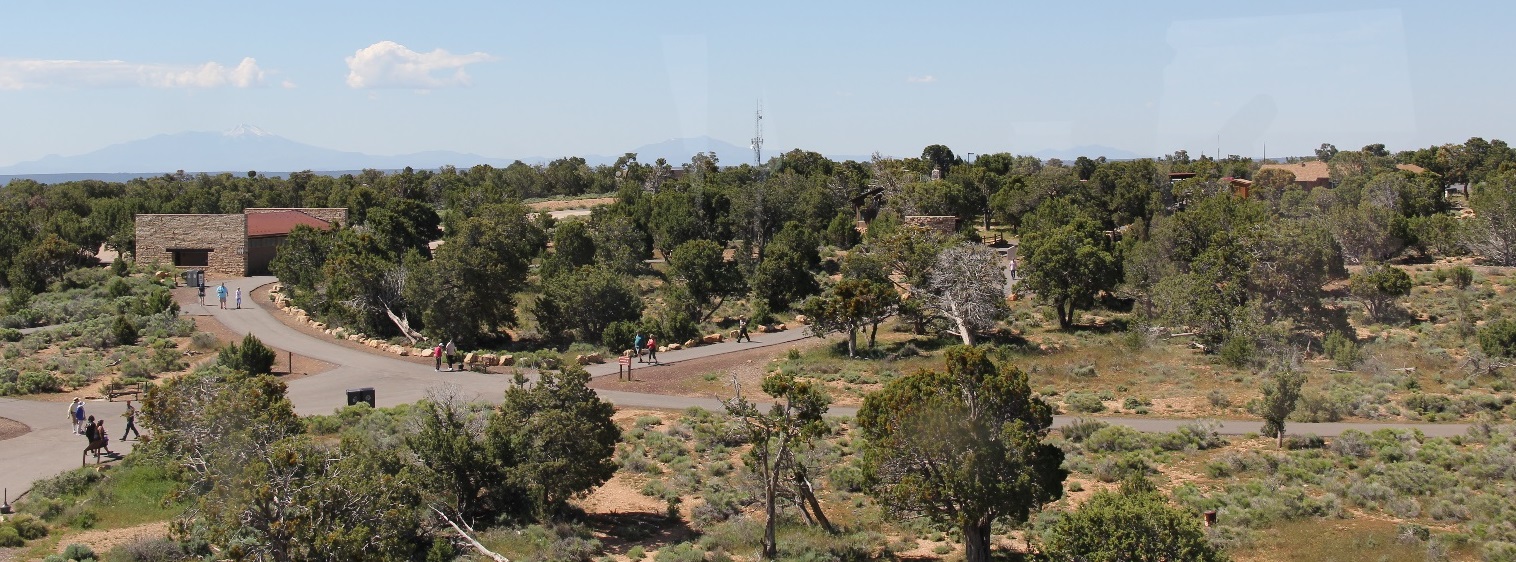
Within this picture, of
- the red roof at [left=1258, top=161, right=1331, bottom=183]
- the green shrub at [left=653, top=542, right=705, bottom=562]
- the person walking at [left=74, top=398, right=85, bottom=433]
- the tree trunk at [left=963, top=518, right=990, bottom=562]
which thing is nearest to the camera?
the tree trunk at [left=963, top=518, right=990, bottom=562]

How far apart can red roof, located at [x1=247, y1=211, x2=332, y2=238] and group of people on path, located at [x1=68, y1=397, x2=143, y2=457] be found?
2937 centimetres

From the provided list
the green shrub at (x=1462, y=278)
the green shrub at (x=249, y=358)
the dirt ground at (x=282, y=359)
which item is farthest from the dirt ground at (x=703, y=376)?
the green shrub at (x=1462, y=278)

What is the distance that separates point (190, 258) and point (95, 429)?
115ft

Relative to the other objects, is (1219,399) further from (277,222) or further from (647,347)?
(277,222)

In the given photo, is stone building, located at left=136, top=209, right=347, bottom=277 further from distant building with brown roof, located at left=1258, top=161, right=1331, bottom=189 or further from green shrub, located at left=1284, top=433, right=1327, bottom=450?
distant building with brown roof, located at left=1258, top=161, right=1331, bottom=189

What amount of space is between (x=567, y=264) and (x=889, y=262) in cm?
1482

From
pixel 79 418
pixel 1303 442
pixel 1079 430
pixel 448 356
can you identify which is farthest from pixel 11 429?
pixel 1303 442

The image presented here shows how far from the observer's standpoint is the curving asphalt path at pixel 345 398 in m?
21.0

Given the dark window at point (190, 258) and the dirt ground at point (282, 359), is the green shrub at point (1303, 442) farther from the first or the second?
the dark window at point (190, 258)

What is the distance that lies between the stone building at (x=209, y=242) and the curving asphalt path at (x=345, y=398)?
14145 millimetres

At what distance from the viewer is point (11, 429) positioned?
22750 mm

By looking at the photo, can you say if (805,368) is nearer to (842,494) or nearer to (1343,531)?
(842,494)

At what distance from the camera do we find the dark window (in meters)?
51.9

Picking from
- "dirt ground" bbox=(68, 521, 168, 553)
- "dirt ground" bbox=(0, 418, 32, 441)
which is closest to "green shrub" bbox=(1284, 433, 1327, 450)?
"dirt ground" bbox=(68, 521, 168, 553)
